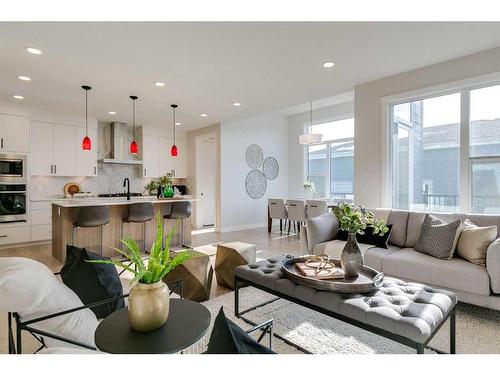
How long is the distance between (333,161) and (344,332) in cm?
588

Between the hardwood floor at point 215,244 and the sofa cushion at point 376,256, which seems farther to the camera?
the sofa cushion at point 376,256

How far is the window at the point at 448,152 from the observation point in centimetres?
342

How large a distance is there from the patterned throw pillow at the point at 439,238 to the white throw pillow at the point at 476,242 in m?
0.06

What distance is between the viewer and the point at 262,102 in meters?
5.33

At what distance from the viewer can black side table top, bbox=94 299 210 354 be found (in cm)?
114

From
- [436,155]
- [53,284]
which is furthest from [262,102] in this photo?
[53,284]

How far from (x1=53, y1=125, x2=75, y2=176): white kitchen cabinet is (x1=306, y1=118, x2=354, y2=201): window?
5823mm

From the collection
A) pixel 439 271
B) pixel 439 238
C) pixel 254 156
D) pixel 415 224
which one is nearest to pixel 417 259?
pixel 439 271

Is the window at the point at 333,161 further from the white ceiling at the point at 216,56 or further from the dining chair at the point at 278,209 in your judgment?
the white ceiling at the point at 216,56

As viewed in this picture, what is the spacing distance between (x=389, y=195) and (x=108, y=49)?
4085 millimetres

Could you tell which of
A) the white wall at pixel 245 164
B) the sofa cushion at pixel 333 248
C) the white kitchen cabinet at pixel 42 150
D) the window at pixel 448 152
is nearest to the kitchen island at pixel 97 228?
the white kitchen cabinet at pixel 42 150

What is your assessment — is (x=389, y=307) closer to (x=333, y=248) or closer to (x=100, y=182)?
(x=333, y=248)
